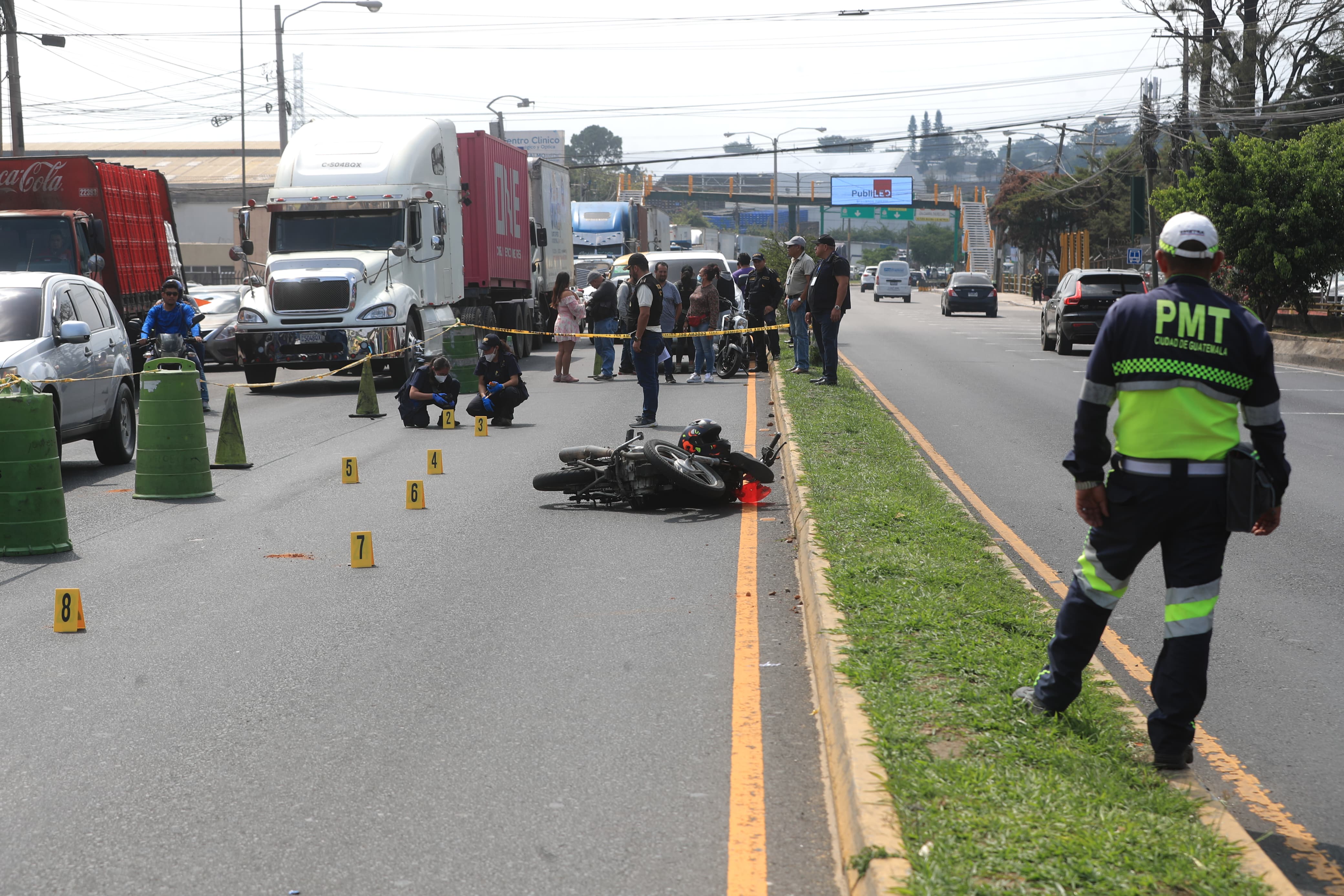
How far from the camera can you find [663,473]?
1027 cm

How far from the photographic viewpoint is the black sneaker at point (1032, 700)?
4918 millimetres

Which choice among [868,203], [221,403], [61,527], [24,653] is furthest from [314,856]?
[868,203]

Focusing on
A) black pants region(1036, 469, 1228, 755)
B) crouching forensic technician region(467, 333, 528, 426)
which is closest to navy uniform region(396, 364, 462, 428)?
crouching forensic technician region(467, 333, 528, 426)

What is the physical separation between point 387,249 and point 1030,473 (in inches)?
531

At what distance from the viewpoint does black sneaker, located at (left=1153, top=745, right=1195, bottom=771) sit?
14.8 ft

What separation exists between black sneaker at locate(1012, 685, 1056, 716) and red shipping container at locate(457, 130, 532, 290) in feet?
70.3

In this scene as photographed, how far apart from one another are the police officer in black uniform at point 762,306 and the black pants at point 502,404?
7.13 m

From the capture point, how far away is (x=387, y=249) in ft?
74.6

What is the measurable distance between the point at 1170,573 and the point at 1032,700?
701mm

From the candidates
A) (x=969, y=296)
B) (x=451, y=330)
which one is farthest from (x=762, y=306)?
(x=969, y=296)

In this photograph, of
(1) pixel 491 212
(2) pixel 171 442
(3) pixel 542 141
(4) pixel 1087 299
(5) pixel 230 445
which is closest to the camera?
(2) pixel 171 442

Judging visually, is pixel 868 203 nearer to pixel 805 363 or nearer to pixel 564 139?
pixel 564 139

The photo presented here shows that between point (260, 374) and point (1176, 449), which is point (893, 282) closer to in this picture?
point (260, 374)

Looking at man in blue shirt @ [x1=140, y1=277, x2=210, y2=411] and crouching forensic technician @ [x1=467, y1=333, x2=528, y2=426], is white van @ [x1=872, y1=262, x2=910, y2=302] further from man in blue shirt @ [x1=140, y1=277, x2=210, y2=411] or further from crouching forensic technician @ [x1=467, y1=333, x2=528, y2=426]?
crouching forensic technician @ [x1=467, y1=333, x2=528, y2=426]
